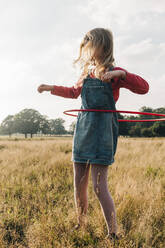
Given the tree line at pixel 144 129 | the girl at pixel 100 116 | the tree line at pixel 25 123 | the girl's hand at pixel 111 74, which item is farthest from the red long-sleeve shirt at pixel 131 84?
the tree line at pixel 25 123

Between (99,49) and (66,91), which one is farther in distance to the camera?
(66,91)

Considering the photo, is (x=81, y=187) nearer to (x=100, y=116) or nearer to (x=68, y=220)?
(x=68, y=220)

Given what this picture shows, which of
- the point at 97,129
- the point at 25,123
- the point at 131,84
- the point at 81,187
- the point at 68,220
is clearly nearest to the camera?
the point at 131,84

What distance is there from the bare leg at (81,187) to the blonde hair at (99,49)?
38.3 inches

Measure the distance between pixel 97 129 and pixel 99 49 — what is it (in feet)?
2.58

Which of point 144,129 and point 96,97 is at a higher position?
point 96,97

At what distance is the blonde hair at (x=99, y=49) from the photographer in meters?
2.07

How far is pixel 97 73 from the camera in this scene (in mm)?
2059

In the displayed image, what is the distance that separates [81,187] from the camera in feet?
7.55

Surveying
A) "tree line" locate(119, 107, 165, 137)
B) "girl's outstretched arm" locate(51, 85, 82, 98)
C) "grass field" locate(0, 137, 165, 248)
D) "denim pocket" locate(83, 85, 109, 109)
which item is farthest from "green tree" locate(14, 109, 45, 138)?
"denim pocket" locate(83, 85, 109, 109)

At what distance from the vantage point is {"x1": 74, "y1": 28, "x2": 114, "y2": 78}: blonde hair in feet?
6.80

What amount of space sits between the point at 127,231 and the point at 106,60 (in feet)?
6.03

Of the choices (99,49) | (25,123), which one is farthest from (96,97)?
(25,123)

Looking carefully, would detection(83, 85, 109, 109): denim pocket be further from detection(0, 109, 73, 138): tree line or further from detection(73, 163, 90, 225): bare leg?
detection(0, 109, 73, 138): tree line
